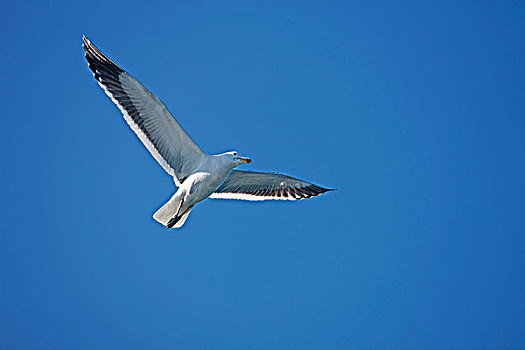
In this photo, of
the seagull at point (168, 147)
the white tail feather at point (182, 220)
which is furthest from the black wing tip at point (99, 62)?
the white tail feather at point (182, 220)

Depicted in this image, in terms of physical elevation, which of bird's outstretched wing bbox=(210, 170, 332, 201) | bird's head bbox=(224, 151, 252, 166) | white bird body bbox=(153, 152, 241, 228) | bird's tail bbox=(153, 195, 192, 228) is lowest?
bird's tail bbox=(153, 195, 192, 228)

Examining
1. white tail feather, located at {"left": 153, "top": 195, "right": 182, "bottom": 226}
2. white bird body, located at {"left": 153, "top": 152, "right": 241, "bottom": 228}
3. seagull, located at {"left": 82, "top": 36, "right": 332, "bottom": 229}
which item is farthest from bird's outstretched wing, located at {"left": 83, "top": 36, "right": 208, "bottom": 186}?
white tail feather, located at {"left": 153, "top": 195, "right": 182, "bottom": 226}

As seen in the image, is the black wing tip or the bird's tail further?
the bird's tail

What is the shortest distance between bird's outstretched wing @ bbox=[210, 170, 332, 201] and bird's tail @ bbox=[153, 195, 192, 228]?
0.84 metres

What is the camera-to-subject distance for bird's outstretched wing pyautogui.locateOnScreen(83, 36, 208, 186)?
8891 millimetres

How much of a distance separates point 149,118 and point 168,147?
1.94 ft

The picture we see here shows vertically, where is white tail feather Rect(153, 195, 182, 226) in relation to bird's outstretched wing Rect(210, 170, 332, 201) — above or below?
below

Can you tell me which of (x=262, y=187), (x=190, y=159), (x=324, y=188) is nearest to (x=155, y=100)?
(x=190, y=159)

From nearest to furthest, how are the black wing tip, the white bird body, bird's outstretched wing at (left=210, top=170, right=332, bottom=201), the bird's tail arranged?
the black wing tip
the white bird body
the bird's tail
bird's outstretched wing at (left=210, top=170, right=332, bottom=201)

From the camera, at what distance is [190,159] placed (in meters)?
9.52

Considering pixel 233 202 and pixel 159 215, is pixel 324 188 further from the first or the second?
pixel 159 215

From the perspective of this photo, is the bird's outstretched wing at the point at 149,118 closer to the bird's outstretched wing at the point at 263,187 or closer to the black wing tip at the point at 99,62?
the black wing tip at the point at 99,62

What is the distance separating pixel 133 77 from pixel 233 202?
2.64m

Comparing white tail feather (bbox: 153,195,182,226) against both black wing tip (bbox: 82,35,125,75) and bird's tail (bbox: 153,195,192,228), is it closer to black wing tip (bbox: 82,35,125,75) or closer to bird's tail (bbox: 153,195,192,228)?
bird's tail (bbox: 153,195,192,228)
